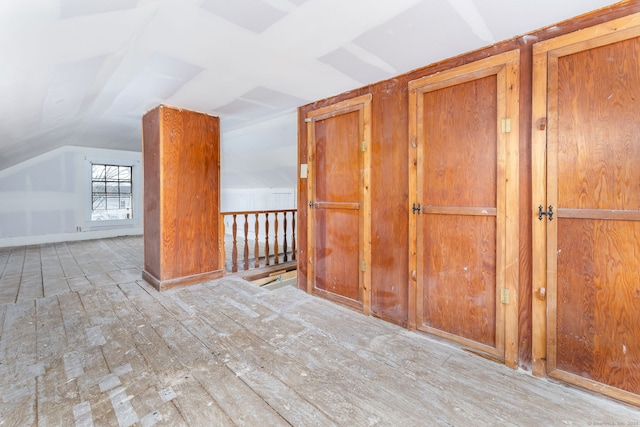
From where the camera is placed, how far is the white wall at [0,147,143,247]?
5473 mm

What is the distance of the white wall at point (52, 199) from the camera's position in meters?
5.47

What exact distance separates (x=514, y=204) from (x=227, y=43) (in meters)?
1.91

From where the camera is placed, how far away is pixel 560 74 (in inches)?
60.7

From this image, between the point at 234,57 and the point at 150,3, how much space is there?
2.18 feet

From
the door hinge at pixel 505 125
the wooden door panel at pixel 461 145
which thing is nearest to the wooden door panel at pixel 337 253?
the wooden door panel at pixel 461 145

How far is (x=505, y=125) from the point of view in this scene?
5.61 ft

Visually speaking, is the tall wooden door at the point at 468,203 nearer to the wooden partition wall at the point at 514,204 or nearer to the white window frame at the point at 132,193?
the wooden partition wall at the point at 514,204

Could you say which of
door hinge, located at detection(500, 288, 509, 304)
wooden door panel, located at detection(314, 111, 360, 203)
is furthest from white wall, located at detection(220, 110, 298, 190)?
door hinge, located at detection(500, 288, 509, 304)

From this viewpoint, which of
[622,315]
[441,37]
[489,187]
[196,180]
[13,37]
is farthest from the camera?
[196,180]

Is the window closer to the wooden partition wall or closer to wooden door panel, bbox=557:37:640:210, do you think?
the wooden partition wall

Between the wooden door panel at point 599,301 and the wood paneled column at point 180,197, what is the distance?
312 centimetres

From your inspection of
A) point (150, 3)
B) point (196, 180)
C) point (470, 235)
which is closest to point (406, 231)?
point (470, 235)

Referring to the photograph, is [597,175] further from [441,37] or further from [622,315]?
[441,37]

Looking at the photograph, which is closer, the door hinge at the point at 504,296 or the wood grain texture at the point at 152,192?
the door hinge at the point at 504,296
